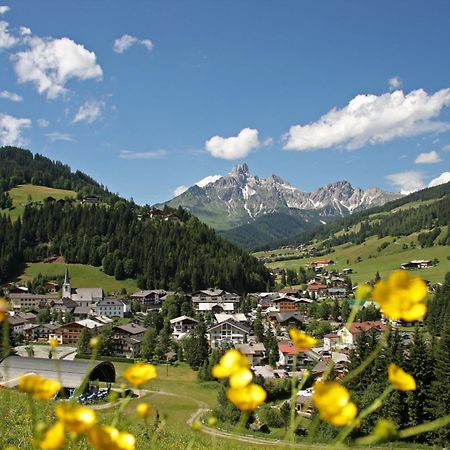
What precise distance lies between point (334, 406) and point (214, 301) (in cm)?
10043

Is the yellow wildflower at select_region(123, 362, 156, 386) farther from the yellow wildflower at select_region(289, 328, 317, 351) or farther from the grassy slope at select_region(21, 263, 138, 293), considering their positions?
the grassy slope at select_region(21, 263, 138, 293)

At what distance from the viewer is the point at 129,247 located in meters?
117

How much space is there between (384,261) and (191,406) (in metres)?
139

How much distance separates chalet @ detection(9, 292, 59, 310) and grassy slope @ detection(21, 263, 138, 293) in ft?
42.9

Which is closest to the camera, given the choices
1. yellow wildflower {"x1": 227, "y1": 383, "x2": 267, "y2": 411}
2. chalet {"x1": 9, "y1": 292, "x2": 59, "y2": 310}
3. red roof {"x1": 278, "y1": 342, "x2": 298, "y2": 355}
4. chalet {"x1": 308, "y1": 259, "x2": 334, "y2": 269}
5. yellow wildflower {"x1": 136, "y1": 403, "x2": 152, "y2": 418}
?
yellow wildflower {"x1": 227, "y1": 383, "x2": 267, "y2": 411}

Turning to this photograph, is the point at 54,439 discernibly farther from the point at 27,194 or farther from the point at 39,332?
the point at 27,194

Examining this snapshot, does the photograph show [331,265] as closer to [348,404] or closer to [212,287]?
[212,287]

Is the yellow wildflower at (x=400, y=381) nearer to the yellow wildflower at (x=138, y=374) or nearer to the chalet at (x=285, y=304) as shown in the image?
the yellow wildflower at (x=138, y=374)

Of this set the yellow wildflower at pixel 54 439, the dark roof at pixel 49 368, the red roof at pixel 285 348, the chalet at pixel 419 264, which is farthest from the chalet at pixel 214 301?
the yellow wildflower at pixel 54 439

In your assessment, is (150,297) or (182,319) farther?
(150,297)

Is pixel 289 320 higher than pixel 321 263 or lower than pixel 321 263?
lower

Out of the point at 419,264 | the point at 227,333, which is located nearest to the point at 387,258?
the point at 419,264

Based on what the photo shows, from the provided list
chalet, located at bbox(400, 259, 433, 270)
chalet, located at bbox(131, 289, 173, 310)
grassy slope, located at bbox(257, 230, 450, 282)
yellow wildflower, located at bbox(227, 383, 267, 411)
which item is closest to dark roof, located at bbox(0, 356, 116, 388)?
yellow wildflower, located at bbox(227, 383, 267, 411)

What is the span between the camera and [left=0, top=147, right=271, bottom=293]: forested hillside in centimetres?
11138
